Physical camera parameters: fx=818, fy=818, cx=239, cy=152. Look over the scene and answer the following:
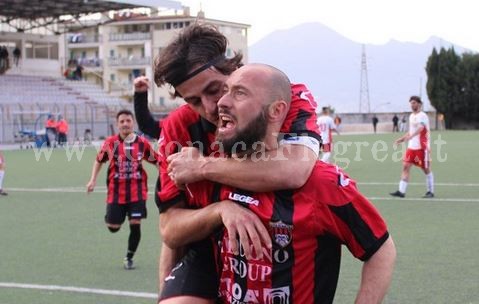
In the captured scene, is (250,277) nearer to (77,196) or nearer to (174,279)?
(174,279)

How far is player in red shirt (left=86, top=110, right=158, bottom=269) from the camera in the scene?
994cm

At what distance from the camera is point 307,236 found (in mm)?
3172

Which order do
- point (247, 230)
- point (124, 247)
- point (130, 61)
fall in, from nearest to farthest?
point (247, 230)
point (124, 247)
point (130, 61)

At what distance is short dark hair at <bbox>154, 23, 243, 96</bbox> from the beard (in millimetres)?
555

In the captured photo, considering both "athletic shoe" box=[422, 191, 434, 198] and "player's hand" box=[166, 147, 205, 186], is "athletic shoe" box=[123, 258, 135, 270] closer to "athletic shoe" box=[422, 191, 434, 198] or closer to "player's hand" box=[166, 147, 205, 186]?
"player's hand" box=[166, 147, 205, 186]

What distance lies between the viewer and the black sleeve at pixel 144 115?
17.5 ft

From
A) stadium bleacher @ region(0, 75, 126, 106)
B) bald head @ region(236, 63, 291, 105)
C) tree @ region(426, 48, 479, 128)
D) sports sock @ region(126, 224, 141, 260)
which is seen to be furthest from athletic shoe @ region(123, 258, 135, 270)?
tree @ region(426, 48, 479, 128)

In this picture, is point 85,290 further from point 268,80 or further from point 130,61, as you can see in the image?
point 130,61

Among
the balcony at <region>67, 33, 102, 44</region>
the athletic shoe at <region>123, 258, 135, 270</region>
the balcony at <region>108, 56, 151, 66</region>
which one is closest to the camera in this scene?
the athletic shoe at <region>123, 258, 135, 270</region>

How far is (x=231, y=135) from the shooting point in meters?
3.03

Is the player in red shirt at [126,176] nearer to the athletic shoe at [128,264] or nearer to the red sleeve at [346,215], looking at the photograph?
the athletic shoe at [128,264]

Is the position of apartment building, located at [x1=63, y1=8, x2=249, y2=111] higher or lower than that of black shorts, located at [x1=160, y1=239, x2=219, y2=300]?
higher

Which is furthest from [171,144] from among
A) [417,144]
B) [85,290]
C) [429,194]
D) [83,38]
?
[83,38]

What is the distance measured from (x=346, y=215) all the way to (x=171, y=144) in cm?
96
